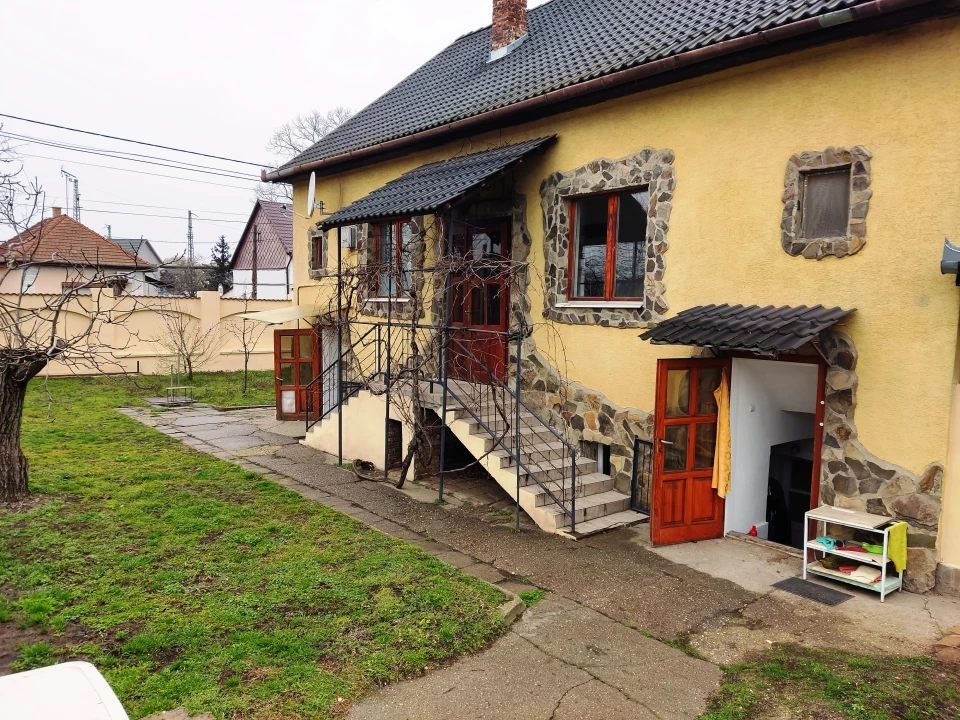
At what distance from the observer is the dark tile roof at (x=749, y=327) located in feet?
18.8

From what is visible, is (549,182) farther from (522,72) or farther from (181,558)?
(181,558)

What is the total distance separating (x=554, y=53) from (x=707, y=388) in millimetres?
6226

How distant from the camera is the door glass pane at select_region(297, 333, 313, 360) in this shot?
46.2 ft

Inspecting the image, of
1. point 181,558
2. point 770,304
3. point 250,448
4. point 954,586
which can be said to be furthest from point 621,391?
point 250,448

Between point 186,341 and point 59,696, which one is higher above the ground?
point 186,341

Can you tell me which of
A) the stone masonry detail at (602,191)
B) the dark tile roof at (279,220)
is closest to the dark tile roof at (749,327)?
the stone masonry detail at (602,191)

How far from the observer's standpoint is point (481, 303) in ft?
33.8

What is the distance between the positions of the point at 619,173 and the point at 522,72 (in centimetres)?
342

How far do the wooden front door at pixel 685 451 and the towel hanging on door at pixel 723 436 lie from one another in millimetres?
70

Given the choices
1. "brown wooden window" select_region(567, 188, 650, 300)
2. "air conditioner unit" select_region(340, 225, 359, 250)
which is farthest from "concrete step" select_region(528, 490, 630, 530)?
"air conditioner unit" select_region(340, 225, 359, 250)

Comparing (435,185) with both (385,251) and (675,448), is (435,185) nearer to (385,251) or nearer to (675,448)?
(385,251)

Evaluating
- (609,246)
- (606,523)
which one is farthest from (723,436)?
(609,246)

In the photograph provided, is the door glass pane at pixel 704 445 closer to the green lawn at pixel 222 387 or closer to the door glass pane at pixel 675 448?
the door glass pane at pixel 675 448

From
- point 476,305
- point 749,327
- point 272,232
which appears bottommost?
point 749,327
